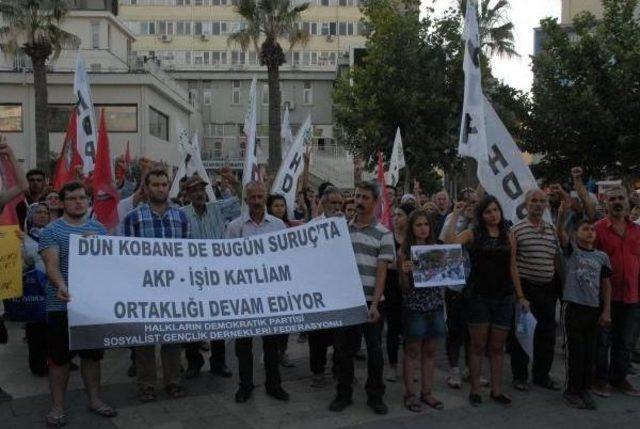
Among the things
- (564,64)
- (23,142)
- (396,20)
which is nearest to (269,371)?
(564,64)

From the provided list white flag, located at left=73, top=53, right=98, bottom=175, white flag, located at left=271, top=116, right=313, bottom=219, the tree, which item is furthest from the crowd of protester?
the tree

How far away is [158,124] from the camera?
37250 mm

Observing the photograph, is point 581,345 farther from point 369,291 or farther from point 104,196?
point 104,196

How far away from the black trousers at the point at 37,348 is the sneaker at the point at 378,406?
3.29m

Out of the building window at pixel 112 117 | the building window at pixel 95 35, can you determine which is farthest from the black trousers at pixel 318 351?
the building window at pixel 95 35

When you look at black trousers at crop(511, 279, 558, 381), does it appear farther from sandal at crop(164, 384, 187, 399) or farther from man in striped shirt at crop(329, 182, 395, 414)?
sandal at crop(164, 384, 187, 399)

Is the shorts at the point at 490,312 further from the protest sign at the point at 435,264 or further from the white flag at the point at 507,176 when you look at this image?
the white flag at the point at 507,176

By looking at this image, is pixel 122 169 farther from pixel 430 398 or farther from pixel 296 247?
pixel 430 398

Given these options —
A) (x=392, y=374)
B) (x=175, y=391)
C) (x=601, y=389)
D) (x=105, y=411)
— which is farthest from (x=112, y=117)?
(x=601, y=389)

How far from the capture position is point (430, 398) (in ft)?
20.3

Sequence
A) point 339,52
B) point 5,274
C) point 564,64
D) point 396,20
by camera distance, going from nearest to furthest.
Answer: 1. point 5,274
2. point 564,64
3. point 396,20
4. point 339,52

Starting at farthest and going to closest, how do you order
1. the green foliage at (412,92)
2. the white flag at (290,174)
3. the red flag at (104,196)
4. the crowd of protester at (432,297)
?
the green foliage at (412,92), the white flag at (290,174), the red flag at (104,196), the crowd of protester at (432,297)

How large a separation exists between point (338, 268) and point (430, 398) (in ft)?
4.62

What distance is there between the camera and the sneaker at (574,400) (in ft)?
20.3
